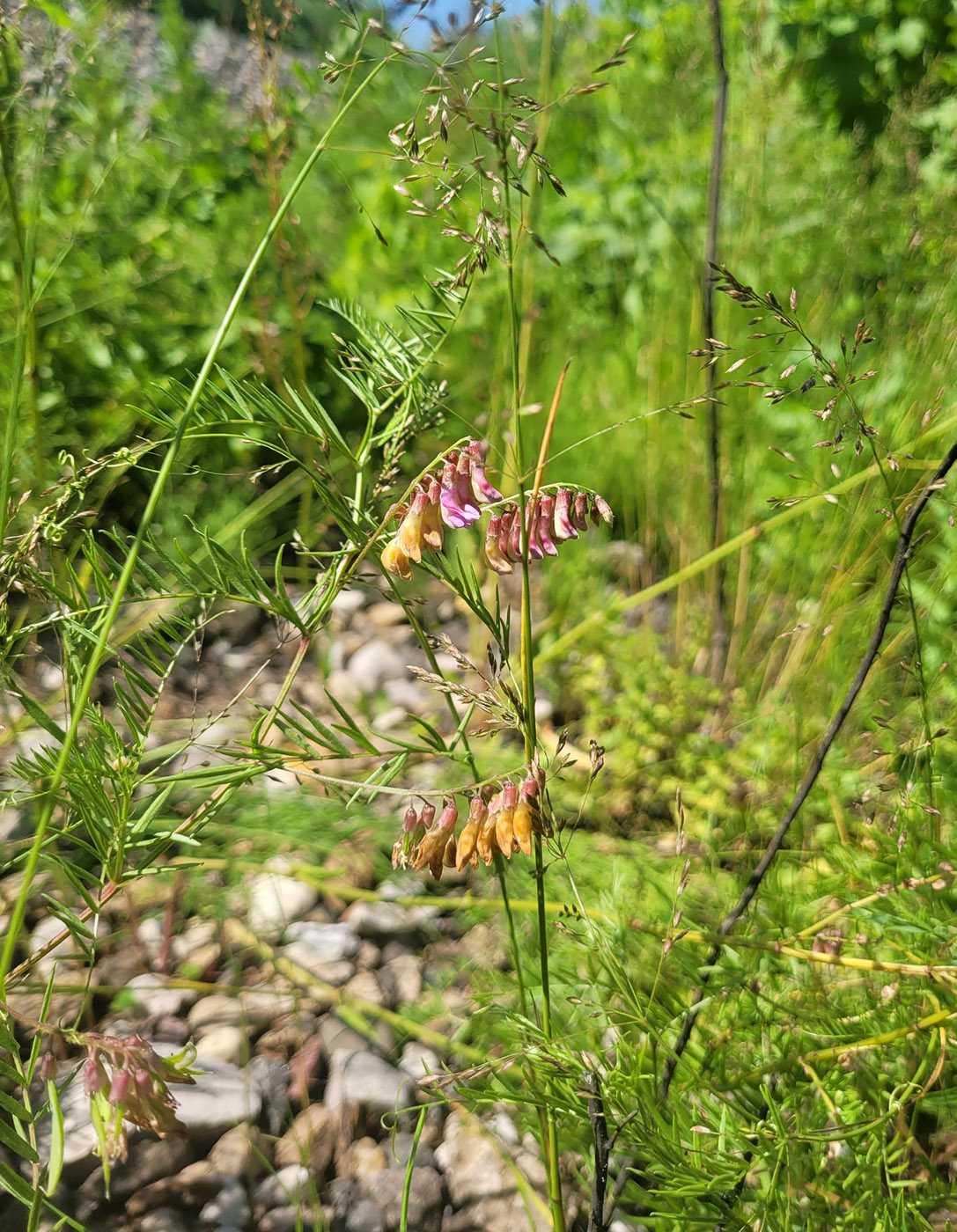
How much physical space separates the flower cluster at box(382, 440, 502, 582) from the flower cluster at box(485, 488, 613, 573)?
0.02 metres

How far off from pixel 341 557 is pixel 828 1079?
61cm

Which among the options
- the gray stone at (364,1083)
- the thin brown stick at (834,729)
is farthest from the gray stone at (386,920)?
the thin brown stick at (834,729)

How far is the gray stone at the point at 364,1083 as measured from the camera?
1.12 meters

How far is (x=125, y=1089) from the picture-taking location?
21.7 inches

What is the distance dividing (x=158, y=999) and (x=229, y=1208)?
0.35 meters

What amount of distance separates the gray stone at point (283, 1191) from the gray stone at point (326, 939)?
331mm

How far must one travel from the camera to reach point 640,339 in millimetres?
2586

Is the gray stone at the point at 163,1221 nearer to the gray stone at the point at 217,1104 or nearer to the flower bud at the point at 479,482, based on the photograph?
the gray stone at the point at 217,1104

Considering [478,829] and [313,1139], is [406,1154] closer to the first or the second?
[313,1139]

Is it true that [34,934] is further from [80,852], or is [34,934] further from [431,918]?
[431,918]

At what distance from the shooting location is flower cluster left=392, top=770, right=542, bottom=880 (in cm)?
58

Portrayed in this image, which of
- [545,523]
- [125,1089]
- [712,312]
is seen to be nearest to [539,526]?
[545,523]

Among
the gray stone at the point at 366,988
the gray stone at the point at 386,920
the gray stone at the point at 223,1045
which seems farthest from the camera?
the gray stone at the point at 386,920

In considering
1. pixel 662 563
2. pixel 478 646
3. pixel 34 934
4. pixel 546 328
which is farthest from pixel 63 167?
pixel 34 934
